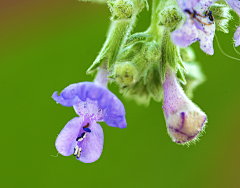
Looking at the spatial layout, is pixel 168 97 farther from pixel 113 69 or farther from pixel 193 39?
pixel 193 39

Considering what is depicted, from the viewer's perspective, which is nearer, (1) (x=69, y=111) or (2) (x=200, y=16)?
(2) (x=200, y=16)

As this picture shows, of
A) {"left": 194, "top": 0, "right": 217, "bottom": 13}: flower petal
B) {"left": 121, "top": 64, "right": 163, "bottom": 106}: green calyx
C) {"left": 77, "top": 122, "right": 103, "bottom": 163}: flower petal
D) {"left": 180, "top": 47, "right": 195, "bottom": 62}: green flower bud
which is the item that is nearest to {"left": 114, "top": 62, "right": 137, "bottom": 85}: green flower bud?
{"left": 121, "top": 64, "right": 163, "bottom": 106}: green calyx

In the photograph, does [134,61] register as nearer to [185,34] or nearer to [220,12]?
[185,34]

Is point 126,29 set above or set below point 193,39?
above

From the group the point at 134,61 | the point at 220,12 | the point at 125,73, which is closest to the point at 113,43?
the point at 134,61

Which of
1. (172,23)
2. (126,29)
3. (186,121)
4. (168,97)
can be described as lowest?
(186,121)

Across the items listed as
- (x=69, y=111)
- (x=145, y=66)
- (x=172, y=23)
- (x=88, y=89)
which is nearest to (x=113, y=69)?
(x=145, y=66)

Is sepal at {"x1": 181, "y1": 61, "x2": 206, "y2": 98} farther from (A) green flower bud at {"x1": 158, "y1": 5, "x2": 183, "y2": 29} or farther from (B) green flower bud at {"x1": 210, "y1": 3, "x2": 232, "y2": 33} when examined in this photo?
(A) green flower bud at {"x1": 158, "y1": 5, "x2": 183, "y2": 29}
